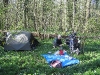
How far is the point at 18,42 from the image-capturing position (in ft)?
72.7

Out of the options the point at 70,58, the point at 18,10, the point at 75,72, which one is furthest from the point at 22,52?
the point at 18,10

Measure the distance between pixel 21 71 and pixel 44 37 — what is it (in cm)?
1426

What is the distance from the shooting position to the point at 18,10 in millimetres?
44844

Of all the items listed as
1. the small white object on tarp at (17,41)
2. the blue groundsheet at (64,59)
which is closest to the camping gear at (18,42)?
the small white object on tarp at (17,41)

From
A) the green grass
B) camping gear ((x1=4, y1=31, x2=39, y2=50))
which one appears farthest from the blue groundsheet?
camping gear ((x1=4, y1=31, x2=39, y2=50))

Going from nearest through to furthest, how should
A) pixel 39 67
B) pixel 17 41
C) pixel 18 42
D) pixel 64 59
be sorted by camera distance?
pixel 39 67, pixel 64 59, pixel 18 42, pixel 17 41

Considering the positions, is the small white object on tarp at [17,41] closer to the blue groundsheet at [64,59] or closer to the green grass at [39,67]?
the green grass at [39,67]

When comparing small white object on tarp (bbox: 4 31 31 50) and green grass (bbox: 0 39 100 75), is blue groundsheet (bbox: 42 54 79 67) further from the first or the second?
small white object on tarp (bbox: 4 31 31 50)

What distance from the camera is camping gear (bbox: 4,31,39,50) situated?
21750 mm

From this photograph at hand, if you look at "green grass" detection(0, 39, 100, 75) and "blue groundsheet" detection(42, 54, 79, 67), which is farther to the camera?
"blue groundsheet" detection(42, 54, 79, 67)

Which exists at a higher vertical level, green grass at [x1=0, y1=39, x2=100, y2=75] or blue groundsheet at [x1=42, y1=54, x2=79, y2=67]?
green grass at [x1=0, y1=39, x2=100, y2=75]

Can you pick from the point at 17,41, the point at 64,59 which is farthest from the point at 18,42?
the point at 64,59

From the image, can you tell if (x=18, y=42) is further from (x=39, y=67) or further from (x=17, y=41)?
(x=39, y=67)

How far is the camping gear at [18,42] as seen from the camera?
2175 centimetres
